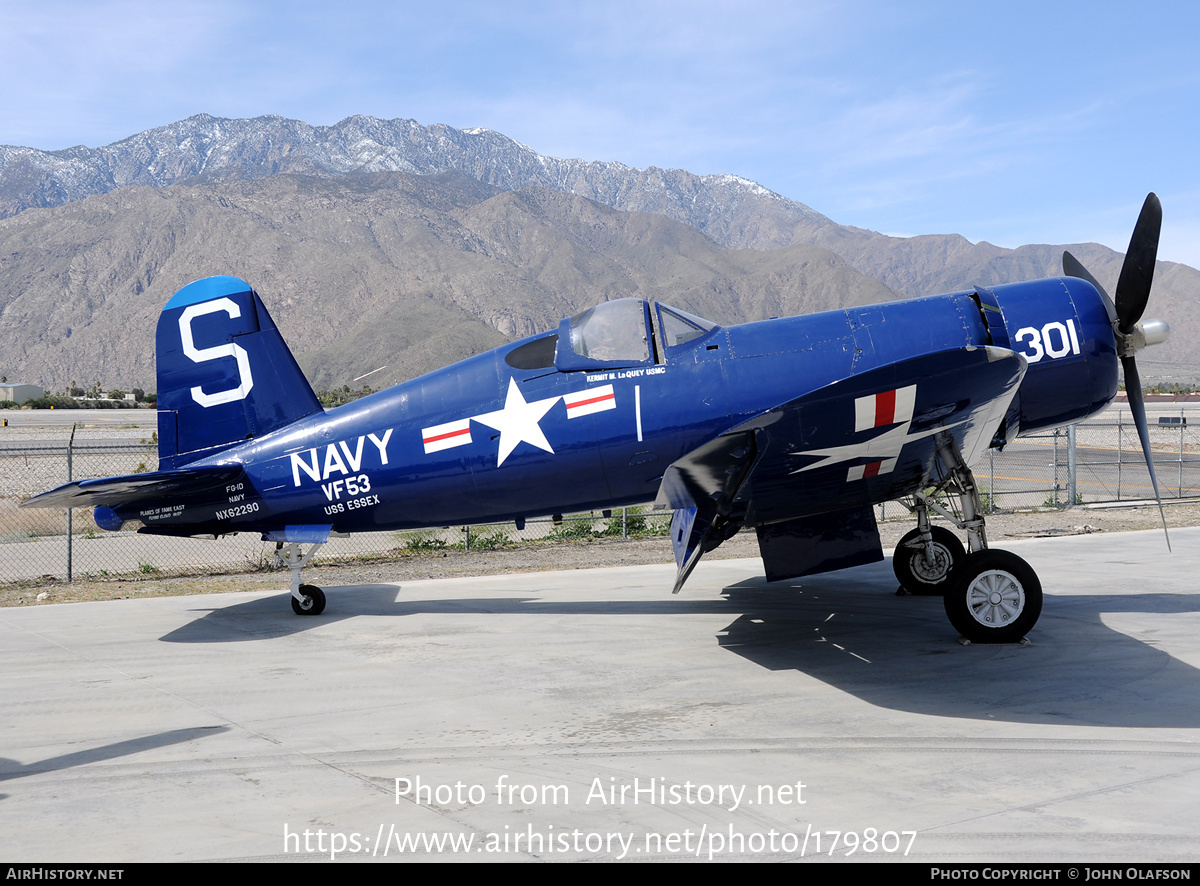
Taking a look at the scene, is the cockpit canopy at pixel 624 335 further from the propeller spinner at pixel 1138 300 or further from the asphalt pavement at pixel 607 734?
the propeller spinner at pixel 1138 300

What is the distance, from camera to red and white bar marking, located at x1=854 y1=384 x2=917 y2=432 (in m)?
5.72

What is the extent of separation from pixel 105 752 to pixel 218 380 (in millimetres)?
4838

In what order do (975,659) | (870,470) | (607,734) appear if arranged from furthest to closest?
1. (870,470)
2. (975,659)
3. (607,734)

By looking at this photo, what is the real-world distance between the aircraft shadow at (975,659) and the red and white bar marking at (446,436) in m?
2.98

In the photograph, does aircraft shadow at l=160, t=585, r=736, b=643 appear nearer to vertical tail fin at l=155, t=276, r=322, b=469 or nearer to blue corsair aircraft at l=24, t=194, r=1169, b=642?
blue corsair aircraft at l=24, t=194, r=1169, b=642

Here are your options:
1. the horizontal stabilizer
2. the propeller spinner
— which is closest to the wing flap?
the propeller spinner

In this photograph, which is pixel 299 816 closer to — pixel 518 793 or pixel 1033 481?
pixel 518 793

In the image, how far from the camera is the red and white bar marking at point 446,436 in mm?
8188

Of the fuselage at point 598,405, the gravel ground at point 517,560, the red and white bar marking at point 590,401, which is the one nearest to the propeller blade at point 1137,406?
the fuselage at point 598,405

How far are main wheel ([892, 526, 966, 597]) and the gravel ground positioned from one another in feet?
12.1

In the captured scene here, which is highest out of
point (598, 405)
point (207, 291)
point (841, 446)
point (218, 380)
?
point (207, 291)

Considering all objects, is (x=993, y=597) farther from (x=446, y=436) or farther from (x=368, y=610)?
(x=368, y=610)

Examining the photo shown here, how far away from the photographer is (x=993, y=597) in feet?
23.2

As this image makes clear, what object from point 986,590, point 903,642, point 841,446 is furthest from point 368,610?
point 986,590
